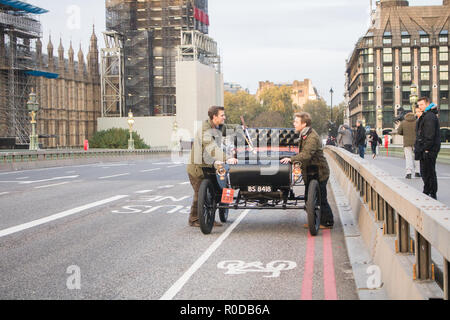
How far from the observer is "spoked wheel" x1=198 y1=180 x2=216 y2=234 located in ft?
29.9

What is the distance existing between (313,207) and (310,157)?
0.76 metres

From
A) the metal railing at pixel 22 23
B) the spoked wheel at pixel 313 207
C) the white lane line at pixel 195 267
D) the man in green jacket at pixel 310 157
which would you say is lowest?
the white lane line at pixel 195 267

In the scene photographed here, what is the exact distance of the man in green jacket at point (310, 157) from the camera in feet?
30.8

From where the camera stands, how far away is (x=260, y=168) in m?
9.66

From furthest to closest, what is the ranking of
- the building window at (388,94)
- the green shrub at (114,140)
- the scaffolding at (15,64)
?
the building window at (388,94)
the green shrub at (114,140)
the scaffolding at (15,64)

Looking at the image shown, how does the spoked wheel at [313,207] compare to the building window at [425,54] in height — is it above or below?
below

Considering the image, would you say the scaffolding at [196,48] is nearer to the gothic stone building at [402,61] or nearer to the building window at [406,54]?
the gothic stone building at [402,61]

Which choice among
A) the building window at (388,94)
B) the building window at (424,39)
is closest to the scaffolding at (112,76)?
the building window at (388,94)

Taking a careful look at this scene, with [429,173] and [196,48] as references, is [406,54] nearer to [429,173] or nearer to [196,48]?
[196,48]

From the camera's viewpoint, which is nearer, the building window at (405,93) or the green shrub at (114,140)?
the green shrub at (114,140)

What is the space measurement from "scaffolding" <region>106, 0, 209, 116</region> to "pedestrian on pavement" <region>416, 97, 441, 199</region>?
90.7 metres

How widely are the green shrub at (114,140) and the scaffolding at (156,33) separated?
13.8 metres
